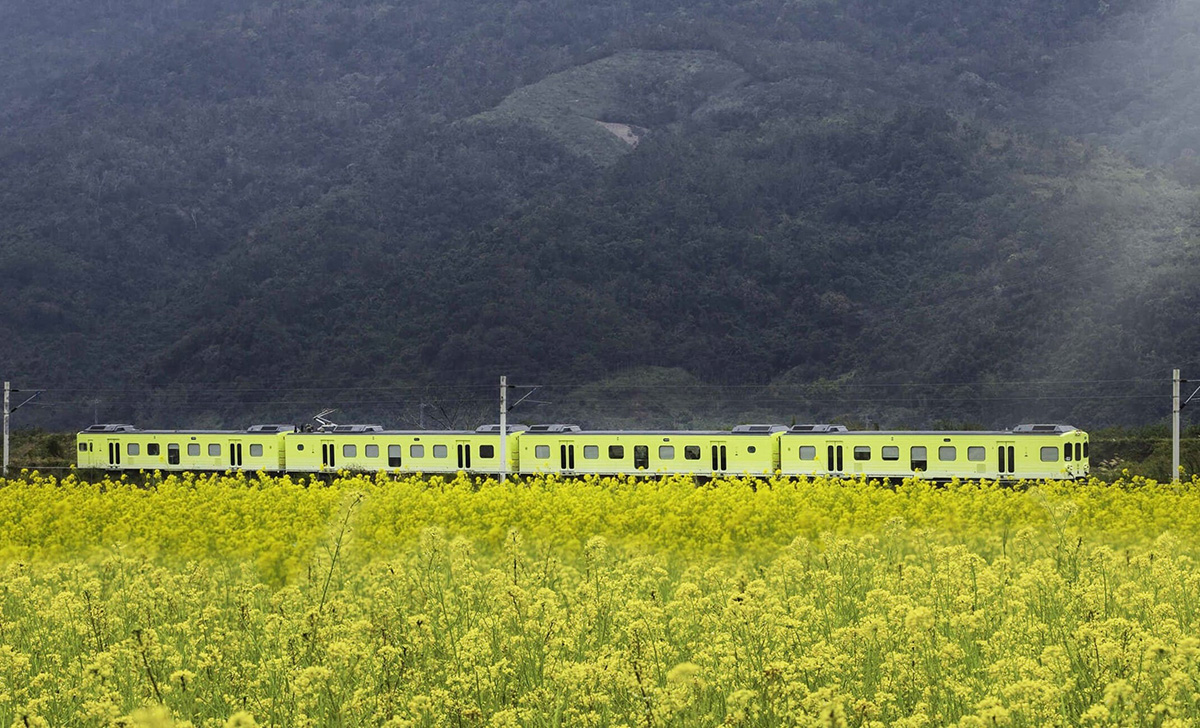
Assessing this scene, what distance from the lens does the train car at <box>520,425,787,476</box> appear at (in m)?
33.3

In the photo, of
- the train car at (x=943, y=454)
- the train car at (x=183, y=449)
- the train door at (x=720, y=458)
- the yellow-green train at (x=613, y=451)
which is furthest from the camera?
the train car at (x=183, y=449)

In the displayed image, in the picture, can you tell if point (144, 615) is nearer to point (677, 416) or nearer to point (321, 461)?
point (321, 461)

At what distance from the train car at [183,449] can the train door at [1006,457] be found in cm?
2003

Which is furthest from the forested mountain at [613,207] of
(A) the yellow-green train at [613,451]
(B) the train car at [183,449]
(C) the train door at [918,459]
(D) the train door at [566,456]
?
(B) the train car at [183,449]

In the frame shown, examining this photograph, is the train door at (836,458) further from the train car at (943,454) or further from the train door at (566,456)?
the train door at (566,456)

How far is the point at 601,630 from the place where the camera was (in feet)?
31.3

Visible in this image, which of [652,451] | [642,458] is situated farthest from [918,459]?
[642,458]

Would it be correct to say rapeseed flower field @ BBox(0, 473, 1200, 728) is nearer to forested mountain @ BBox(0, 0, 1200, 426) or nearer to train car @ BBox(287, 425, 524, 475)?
train car @ BBox(287, 425, 524, 475)

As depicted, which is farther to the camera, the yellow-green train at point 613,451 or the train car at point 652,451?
the train car at point 652,451

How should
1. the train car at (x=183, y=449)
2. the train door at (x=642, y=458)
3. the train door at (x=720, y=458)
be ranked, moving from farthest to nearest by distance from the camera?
1. the train car at (x=183, y=449)
2. the train door at (x=642, y=458)
3. the train door at (x=720, y=458)

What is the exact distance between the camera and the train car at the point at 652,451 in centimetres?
3328

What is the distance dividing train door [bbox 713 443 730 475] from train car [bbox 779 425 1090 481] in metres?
1.42

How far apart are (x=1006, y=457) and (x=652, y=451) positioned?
29.2ft

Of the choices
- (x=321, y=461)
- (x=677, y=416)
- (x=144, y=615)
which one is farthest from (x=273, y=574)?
(x=677, y=416)
